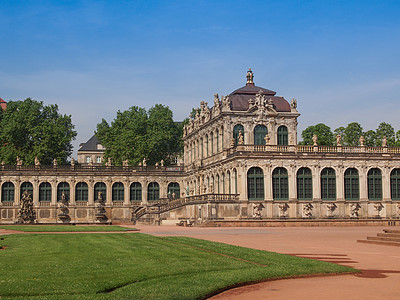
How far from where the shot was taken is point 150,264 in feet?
61.5

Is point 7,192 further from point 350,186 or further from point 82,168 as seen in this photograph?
point 350,186

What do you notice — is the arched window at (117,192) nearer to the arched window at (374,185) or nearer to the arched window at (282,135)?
the arched window at (282,135)

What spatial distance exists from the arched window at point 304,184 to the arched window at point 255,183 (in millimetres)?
4474

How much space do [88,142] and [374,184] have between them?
114 metres

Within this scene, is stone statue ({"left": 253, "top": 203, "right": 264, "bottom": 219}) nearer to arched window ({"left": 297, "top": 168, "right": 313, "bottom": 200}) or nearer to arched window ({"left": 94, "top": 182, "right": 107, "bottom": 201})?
arched window ({"left": 297, "top": 168, "right": 313, "bottom": 200})

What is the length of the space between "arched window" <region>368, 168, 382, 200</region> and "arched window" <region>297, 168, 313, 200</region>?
7310 millimetres

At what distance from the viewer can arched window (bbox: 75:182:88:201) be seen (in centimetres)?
8400

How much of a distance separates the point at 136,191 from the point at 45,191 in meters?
13.5

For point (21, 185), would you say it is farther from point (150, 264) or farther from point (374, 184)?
point (150, 264)

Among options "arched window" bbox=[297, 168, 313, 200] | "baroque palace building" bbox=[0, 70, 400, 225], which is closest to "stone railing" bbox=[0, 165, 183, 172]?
"baroque palace building" bbox=[0, 70, 400, 225]

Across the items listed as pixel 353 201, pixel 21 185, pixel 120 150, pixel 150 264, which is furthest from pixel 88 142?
pixel 150 264

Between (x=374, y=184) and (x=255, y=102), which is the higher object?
(x=255, y=102)

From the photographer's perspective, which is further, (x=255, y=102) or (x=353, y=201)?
(x=255, y=102)

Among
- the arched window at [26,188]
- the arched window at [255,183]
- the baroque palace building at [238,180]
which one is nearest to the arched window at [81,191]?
the baroque palace building at [238,180]
